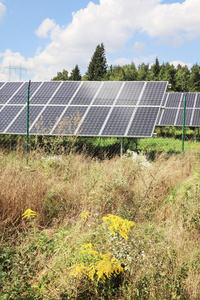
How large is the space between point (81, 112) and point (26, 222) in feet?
22.0

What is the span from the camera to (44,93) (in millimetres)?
12898

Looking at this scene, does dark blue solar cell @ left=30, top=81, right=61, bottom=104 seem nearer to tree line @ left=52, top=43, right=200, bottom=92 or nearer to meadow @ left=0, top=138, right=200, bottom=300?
meadow @ left=0, top=138, right=200, bottom=300

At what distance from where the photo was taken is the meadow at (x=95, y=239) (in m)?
3.33

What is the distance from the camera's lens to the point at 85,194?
6043 millimetres

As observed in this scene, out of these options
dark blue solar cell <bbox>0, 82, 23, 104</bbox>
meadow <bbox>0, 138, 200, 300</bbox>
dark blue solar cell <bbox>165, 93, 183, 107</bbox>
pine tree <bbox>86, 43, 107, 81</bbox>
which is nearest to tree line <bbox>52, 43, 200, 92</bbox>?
pine tree <bbox>86, 43, 107, 81</bbox>

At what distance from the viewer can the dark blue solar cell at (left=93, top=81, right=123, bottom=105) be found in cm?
1182

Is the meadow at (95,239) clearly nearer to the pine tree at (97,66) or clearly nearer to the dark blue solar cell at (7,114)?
the dark blue solar cell at (7,114)

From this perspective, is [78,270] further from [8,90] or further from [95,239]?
[8,90]

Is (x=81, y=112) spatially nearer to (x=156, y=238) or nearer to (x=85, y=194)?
(x=85, y=194)

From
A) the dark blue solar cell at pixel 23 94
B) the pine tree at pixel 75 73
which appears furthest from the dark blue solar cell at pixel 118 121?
the pine tree at pixel 75 73

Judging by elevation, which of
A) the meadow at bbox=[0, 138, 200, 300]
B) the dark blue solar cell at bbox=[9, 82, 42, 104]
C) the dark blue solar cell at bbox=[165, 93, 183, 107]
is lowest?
the meadow at bbox=[0, 138, 200, 300]

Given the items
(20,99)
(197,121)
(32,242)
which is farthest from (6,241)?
(197,121)

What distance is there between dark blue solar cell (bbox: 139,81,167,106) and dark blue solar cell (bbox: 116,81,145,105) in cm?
26

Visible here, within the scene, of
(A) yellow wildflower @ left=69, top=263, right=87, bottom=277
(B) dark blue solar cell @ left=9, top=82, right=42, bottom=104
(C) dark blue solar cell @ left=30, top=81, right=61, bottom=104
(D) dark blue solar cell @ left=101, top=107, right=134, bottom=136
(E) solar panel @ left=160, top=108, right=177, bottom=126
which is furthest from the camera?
(E) solar panel @ left=160, top=108, right=177, bottom=126
